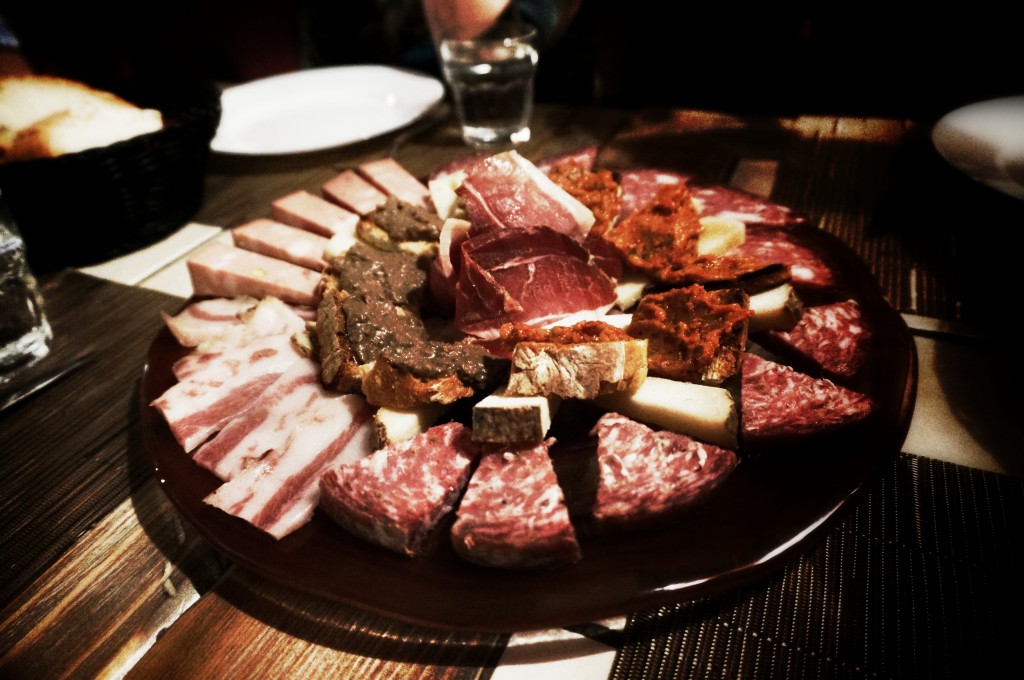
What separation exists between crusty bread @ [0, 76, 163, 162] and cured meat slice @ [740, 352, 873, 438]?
215 centimetres

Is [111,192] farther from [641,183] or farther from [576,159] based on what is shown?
[641,183]

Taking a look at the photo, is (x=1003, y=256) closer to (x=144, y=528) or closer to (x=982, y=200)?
(x=982, y=200)

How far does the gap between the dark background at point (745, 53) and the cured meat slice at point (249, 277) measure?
98.8 inches

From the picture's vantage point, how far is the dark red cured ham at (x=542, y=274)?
145 cm

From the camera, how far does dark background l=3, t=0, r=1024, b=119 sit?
4.05 metres

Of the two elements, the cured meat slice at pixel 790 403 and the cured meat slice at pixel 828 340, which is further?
the cured meat slice at pixel 828 340

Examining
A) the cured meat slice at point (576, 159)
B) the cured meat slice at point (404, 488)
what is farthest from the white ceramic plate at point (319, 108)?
the cured meat slice at point (404, 488)

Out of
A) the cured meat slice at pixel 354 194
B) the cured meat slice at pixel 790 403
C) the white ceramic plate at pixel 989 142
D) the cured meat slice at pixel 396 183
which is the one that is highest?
the white ceramic plate at pixel 989 142

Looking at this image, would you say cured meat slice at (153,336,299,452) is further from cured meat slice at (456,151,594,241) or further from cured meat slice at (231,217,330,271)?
cured meat slice at (456,151,594,241)

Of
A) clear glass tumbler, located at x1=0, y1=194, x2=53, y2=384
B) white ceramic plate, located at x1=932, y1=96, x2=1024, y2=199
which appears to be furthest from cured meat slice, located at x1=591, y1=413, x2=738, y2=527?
clear glass tumbler, located at x1=0, y1=194, x2=53, y2=384

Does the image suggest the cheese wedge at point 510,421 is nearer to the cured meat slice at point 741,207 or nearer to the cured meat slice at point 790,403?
the cured meat slice at point 790,403

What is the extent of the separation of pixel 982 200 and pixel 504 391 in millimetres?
1924

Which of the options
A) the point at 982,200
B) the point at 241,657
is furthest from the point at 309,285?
the point at 982,200

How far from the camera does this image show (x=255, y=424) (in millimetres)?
1280
